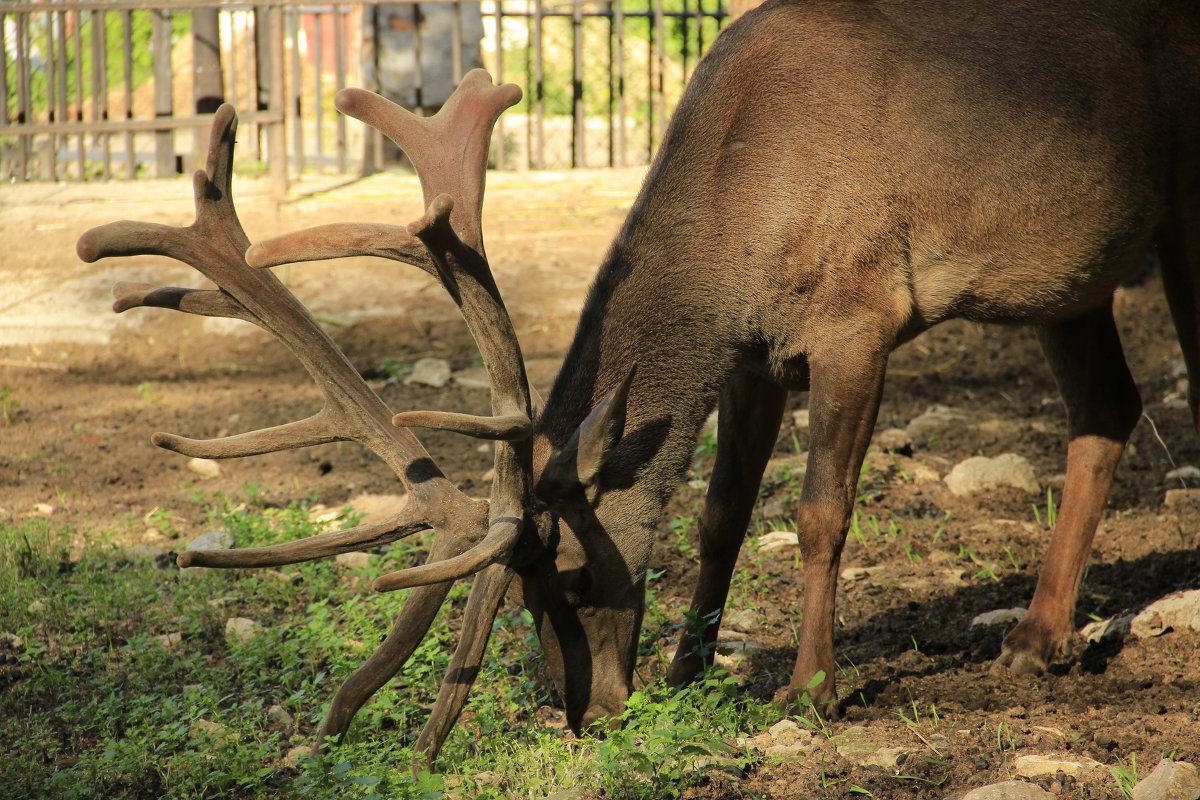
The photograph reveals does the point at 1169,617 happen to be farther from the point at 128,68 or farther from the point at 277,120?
the point at 128,68

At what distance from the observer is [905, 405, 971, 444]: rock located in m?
6.29

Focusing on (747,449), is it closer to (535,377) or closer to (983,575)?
(983,575)

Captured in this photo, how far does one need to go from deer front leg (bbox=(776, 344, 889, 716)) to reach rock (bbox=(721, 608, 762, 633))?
2.38 feet

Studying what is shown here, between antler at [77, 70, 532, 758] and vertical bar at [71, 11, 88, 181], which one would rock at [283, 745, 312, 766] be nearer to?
antler at [77, 70, 532, 758]

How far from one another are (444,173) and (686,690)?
163 cm

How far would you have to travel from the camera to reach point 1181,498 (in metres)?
5.20

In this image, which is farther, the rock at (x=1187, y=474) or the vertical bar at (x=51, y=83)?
the vertical bar at (x=51, y=83)

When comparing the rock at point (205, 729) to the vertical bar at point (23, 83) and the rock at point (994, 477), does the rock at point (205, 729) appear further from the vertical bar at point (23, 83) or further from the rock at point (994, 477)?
the vertical bar at point (23, 83)

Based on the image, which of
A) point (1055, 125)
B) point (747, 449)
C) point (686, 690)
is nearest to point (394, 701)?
point (686, 690)

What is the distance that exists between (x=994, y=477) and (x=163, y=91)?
8.66m

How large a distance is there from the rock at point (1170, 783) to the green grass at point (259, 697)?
961mm

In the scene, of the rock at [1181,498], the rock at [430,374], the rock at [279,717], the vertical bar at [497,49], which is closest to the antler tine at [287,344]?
the rock at [279,717]

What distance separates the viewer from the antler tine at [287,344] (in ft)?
10.6

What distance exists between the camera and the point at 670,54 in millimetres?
20625
